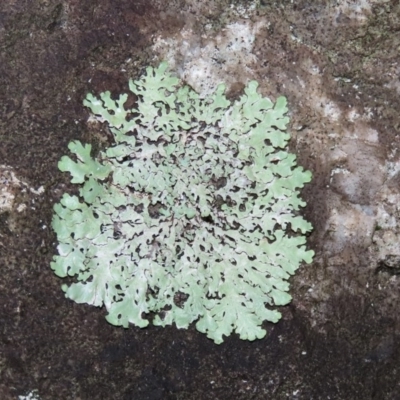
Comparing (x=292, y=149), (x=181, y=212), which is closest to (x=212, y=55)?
(x=292, y=149)

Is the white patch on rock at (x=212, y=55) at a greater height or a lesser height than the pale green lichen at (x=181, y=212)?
greater

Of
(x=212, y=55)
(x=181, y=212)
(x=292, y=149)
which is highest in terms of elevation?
(x=212, y=55)

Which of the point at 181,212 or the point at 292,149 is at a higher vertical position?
the point at 292,149

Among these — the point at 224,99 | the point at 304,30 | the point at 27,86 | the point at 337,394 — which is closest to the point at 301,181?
the point at 224,99

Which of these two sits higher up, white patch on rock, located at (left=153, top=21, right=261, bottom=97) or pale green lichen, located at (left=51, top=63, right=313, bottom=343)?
white patch on rock, located at (left=153, top=21, right=261, bottom=97)

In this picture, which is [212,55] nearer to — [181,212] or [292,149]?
[292,149]
